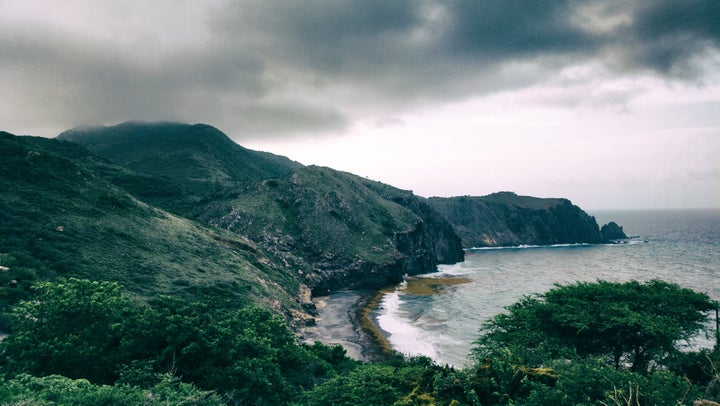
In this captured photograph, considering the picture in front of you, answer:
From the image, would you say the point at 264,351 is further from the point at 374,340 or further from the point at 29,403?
the point at 374,340

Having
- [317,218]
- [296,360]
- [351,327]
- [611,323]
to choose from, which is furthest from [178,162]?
[611,323]

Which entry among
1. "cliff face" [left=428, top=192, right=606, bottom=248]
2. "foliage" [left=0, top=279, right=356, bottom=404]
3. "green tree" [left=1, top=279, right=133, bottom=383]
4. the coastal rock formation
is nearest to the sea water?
the coastal rock formation

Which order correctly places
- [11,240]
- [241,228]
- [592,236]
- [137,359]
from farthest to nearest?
[592,236] → [241,228] → [11,240] → [137,359]

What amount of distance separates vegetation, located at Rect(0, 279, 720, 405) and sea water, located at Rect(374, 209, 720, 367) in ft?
17.8

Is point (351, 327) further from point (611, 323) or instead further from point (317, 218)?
point (317, 218)

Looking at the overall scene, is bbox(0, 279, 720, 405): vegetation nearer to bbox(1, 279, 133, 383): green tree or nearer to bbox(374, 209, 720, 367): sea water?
bbox(1, 279, 133, 383): green tree

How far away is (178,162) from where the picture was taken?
463 feet

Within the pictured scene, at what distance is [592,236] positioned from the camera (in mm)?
167625

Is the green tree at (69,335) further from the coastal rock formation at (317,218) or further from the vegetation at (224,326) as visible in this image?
the coastal rock formation at (317,218)

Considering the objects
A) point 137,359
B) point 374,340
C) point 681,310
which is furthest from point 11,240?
point 681,310

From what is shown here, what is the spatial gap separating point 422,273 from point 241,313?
3140 inches

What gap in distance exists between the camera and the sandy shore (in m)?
40.1

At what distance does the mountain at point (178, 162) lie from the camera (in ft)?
322

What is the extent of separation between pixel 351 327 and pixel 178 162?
126 m
